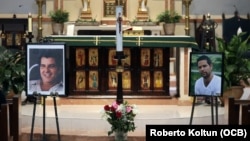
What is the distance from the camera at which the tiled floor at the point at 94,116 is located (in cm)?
696

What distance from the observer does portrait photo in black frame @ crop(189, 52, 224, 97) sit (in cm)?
599

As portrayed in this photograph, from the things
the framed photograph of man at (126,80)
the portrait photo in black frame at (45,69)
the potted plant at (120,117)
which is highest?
the portrait photo in black frame at (45,69)

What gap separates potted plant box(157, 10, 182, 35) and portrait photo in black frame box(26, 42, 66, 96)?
7802mm

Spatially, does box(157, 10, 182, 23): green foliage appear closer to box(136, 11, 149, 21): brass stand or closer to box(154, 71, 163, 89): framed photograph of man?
box(136, 11, 149, 21): brass stand

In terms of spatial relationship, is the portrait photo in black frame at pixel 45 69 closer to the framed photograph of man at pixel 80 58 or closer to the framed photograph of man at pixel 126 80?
the framed photograph of man at pixel 80 58

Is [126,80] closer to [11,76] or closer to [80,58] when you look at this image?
[80,58]

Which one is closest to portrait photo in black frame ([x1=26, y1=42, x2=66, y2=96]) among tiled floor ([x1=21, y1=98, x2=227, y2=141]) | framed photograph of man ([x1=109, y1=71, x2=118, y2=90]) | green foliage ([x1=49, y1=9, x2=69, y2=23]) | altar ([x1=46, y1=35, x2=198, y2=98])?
tiled floor ([x1=21, y1=98, x2=227, y2=141])

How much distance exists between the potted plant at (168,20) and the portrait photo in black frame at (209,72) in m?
7.40

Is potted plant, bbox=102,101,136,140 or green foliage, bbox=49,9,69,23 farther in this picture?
green foliage, bbox=49,9,69,23

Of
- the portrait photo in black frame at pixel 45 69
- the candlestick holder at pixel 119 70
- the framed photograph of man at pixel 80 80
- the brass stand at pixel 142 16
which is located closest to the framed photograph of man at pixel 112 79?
the framed photograph of man at pixel 80 80

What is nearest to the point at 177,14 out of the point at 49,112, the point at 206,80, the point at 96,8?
the point at 96,8

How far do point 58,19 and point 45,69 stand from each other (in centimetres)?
763

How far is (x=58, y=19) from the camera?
1338cm

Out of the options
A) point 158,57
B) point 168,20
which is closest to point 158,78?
point 158,57
